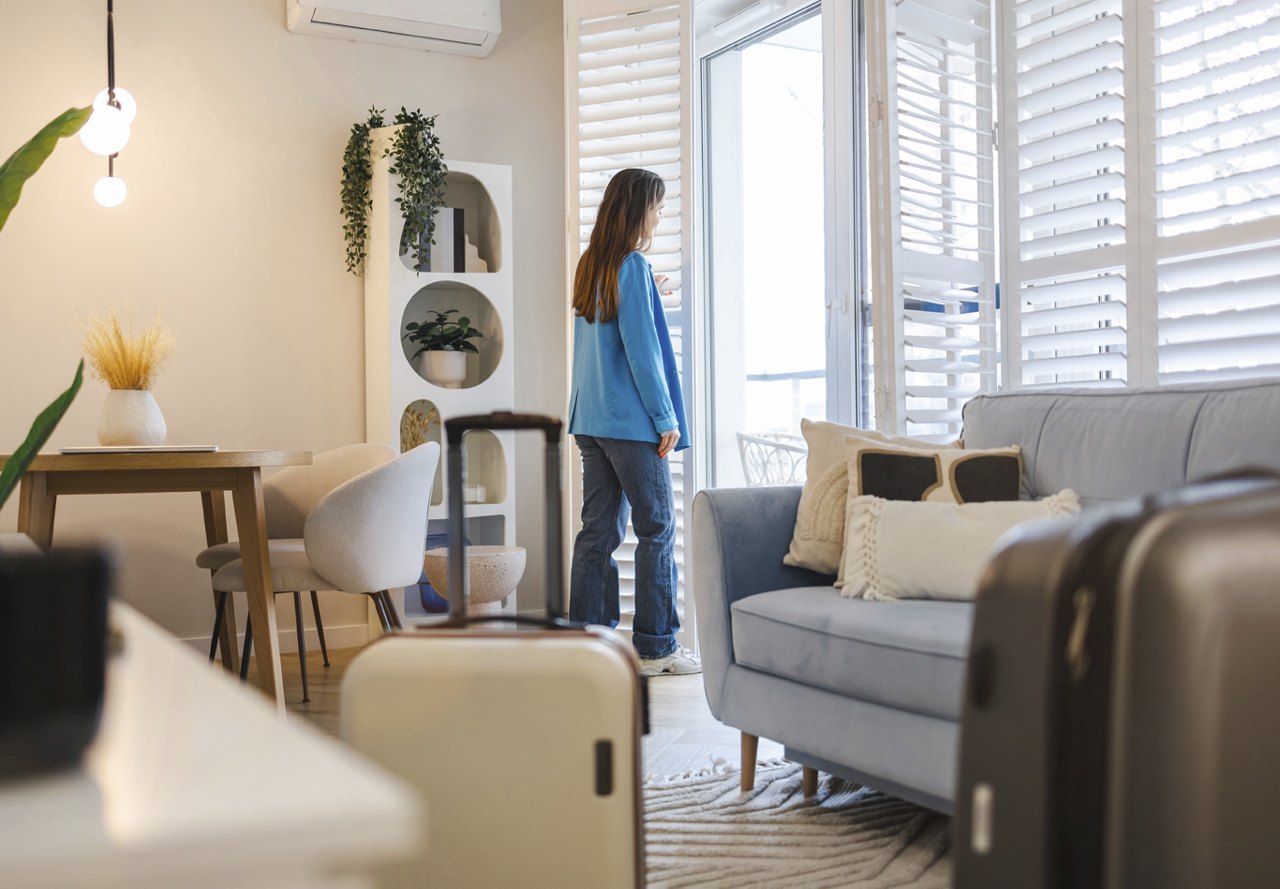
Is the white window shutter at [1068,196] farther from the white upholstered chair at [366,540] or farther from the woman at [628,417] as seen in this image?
the white upholstered chair at [366,540]

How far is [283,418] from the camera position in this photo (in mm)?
4320

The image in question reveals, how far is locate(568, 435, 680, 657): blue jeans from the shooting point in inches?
143

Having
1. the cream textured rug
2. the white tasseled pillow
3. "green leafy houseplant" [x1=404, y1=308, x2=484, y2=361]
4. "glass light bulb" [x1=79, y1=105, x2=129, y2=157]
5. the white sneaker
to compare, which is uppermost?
"glass light bulb" [x1=79, y1=105, x2=129, y2=157]

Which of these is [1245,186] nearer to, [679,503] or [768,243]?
[679,503]

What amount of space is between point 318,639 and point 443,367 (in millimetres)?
1201

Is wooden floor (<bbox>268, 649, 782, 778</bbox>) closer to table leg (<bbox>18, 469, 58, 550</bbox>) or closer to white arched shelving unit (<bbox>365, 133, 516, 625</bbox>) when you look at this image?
white arched shelving unit (<bbox>365, 133, 516, 625</bbox>)

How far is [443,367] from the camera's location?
4.33m

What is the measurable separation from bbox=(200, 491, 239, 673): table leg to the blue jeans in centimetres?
110

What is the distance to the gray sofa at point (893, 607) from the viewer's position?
1.94 meters

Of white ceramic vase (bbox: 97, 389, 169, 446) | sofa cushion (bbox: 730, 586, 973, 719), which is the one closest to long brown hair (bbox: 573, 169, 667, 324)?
white ceramic vase (bbox: 97, 389, 169, 446)

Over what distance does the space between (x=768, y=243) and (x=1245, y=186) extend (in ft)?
8.43

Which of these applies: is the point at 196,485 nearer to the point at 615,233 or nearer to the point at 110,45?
the point at 615,233

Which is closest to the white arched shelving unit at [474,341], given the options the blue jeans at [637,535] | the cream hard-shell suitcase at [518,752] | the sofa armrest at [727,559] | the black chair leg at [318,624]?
the black chair leg at [318,624]

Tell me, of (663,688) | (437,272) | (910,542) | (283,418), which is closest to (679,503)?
(663,688)
